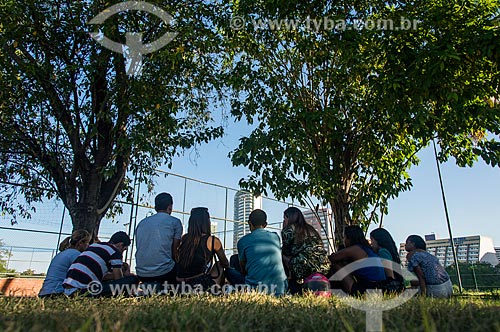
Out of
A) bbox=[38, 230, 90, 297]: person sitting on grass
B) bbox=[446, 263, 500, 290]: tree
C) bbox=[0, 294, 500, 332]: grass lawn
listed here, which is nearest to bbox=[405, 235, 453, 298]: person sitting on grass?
bbox=[0, 294, 500, 332]: grass lawn

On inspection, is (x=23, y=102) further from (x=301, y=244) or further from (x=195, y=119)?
(x=301, y=244)

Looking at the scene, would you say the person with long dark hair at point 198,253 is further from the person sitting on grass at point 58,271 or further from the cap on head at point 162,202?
the person sitting on grass at point 58,271

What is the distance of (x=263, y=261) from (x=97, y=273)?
1919mm

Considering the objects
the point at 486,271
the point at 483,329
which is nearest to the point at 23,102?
the point at 483,329

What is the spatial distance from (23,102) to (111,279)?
4.89 meters

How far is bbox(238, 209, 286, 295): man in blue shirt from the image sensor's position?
4.41 m

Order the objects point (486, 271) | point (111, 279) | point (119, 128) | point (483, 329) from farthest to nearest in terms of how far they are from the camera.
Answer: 1. point (486, 271)
2. point (119, 128)
3. point (111, 279)
4. point (483, 329)

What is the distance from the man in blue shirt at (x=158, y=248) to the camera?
4.62m

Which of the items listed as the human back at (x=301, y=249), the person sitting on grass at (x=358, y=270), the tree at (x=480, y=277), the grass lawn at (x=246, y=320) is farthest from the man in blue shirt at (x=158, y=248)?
the tree at (x=480, y=277)

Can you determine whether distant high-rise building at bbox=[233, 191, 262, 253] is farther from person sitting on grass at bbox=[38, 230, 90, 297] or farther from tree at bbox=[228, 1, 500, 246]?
person sitting on grass at bbox=[38, 230, 90, 297]

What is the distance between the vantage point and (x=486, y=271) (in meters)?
24.5

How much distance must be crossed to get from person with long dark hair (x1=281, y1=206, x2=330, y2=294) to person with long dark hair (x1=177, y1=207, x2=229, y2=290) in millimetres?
901

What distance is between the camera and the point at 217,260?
16.4 ft

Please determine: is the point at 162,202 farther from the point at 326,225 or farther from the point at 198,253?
the point at 326,225
